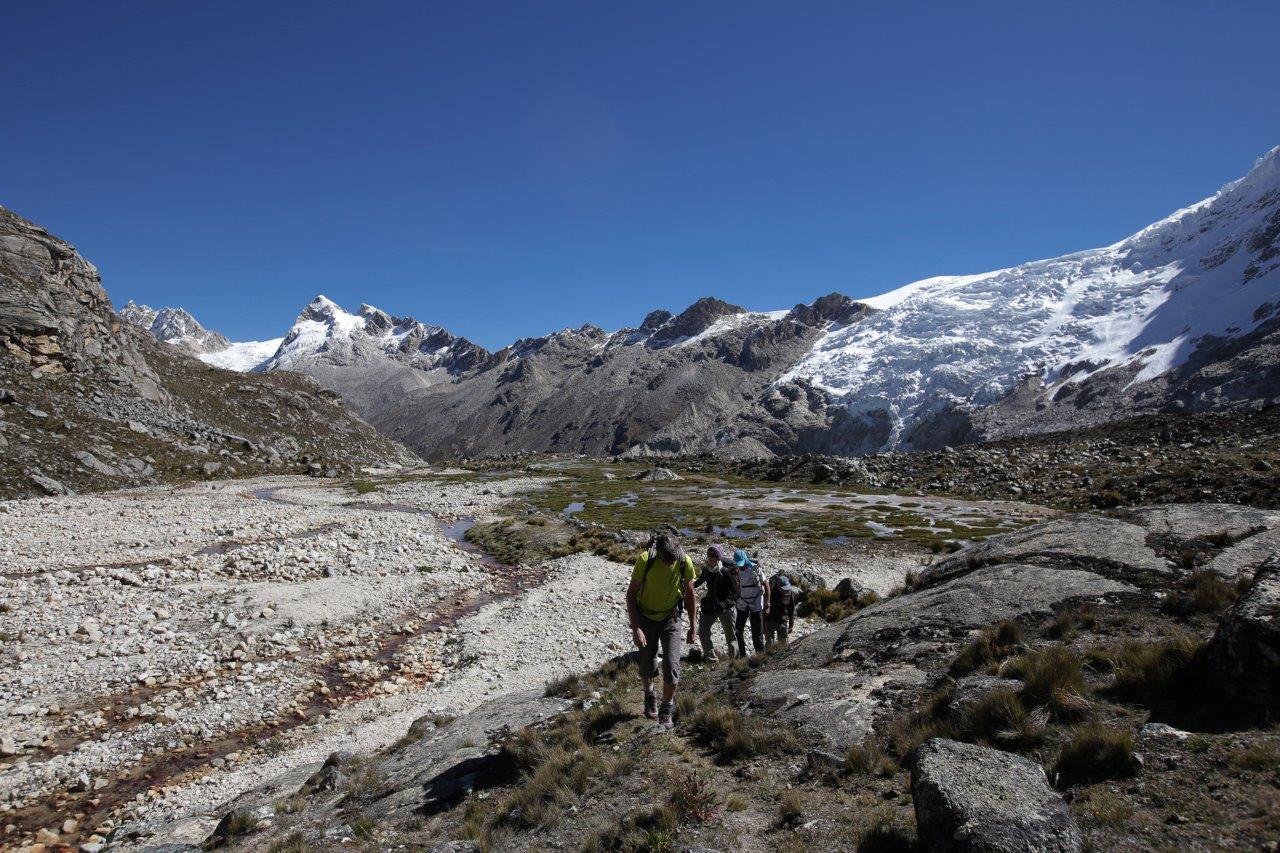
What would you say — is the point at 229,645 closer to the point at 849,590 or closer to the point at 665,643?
the point at 665,643

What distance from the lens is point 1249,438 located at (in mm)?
66812

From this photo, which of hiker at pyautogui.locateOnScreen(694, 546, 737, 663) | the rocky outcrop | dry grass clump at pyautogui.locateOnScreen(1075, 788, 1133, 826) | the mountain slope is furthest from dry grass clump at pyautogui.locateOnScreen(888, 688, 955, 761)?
the mountain slope

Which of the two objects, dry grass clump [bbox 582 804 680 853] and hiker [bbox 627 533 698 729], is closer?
dry grass clump [bbox 582 804 680 853]

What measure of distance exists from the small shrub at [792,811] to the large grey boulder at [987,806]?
5.21 ft

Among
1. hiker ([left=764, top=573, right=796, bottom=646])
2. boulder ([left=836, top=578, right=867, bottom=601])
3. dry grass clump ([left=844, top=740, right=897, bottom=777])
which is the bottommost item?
boulder ([left=836, top=578, right=867, bottom=601])

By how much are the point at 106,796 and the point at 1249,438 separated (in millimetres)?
96590

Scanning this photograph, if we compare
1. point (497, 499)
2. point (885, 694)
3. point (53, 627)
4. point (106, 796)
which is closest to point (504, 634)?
point (106, 796)

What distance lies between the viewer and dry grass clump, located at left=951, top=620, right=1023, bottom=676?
376 inches

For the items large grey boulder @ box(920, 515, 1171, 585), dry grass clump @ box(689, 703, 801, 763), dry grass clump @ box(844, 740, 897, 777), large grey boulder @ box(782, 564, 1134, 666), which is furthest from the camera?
large grey boulder @ box(920, 515, 1171, 585)

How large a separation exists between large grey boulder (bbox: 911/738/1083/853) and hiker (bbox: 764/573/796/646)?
1201 centimetres

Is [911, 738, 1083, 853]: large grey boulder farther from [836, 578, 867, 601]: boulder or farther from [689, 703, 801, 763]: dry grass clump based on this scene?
[836, 578, 867, 601]: boulder

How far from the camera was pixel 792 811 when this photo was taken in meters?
7.02

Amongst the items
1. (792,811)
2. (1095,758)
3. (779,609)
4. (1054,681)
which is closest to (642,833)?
(792,811)

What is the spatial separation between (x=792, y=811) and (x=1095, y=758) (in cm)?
326
